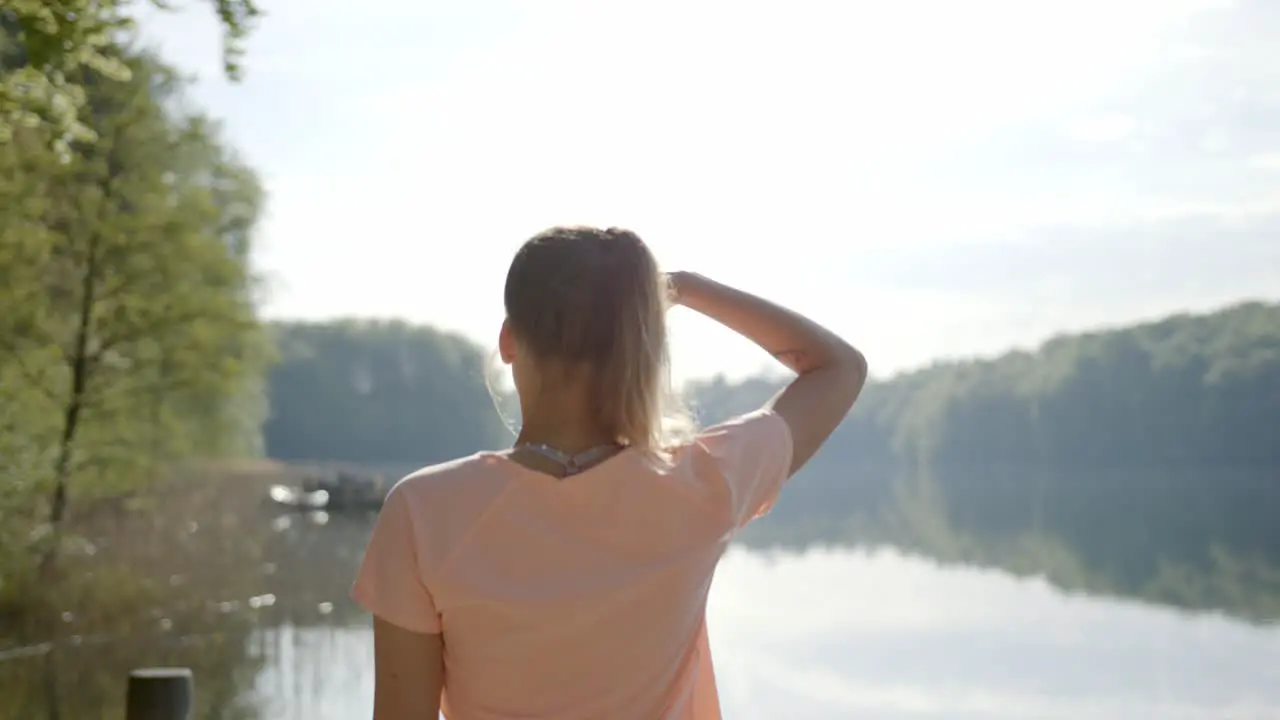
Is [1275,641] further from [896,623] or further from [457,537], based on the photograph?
[457,537]

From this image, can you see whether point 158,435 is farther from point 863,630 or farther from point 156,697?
point 156,697

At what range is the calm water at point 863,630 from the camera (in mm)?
11961

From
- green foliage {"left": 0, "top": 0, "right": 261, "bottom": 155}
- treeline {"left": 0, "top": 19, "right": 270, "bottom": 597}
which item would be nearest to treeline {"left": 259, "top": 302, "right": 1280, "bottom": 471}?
treeline {"left": 0, "top": 19, "right": 270, "bottom": 597}

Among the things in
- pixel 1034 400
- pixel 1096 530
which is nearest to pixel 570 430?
pixel 1096 530

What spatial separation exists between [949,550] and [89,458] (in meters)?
18.6

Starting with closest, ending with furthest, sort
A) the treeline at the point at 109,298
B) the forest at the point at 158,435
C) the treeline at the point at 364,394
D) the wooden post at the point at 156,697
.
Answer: the wooden post at the point at 156,697, the forest at the point at 158,435, the treeline at the point at 109,298, the treeline at the point at 364,394

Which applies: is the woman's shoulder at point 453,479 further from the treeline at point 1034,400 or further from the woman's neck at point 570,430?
the treeline at point 1034,400

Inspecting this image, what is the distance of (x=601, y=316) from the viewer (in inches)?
62.8

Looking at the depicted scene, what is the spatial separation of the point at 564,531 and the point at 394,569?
177mm

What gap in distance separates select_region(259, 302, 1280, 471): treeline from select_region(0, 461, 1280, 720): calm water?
3086 cm

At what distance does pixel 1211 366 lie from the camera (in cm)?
6031

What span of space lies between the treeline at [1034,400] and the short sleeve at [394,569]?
56066mm

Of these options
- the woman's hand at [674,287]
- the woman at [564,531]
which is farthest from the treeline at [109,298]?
the woman at [564,531]

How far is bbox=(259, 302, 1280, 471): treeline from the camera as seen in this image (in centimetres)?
6125
